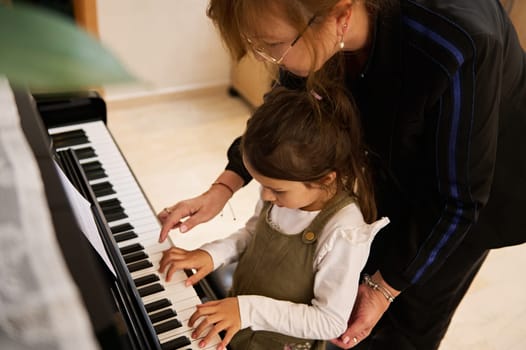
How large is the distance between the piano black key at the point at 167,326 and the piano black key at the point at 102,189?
0.40 metres

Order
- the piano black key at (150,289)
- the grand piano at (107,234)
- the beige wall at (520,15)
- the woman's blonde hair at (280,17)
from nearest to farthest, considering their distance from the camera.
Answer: the grand piano at (107,234) < the woman's blonde hair at (280,17) < the piano black key at (150,289) < the beige wall at (520,15)

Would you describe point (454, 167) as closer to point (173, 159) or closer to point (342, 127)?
point (342, 127)

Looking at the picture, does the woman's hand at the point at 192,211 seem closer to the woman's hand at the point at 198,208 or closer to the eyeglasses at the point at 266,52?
the woman's hand at the point at 198,208

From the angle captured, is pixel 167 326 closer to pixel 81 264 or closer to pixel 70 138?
pixel 81 264

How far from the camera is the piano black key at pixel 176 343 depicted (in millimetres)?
877

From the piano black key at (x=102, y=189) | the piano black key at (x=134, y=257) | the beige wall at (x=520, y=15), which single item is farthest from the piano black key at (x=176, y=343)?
the beige wall at (x=520, y=15)

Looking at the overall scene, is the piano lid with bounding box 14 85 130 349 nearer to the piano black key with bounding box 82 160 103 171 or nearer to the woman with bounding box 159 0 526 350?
the woman with bounding box 159 0 526 350

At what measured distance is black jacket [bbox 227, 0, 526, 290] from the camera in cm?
81

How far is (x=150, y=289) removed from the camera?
991 millimetres

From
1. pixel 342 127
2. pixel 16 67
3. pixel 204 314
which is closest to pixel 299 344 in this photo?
pixel 204 314

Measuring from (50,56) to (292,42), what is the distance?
68cm

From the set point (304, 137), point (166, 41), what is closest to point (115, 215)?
point (304, 137)

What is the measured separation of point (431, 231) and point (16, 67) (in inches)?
36.9

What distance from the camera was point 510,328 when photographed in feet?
6.52
